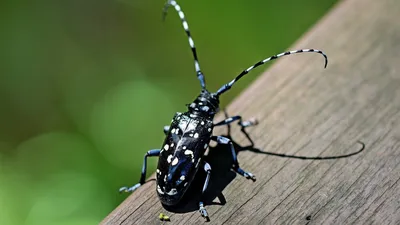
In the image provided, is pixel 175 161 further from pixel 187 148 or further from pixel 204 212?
pixel 204 212

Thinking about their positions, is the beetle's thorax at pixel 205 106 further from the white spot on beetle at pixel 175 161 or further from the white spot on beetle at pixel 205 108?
the white spot on beetle at pixel 175 161

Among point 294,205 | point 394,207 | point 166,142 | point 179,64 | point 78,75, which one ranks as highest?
point 78,75

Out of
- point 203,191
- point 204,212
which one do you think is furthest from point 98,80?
point 204,212

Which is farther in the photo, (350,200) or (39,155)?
(39,155)

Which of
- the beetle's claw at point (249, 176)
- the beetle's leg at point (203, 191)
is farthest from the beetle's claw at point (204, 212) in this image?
the beetle's claw at point (249, 176)

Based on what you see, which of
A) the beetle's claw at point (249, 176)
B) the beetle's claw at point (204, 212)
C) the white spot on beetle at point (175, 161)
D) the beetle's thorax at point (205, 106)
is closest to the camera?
the beetle's claw at point (204, 212)

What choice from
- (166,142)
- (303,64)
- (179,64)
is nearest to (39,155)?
(179,64)

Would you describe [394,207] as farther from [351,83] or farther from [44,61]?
A: [44,61]
